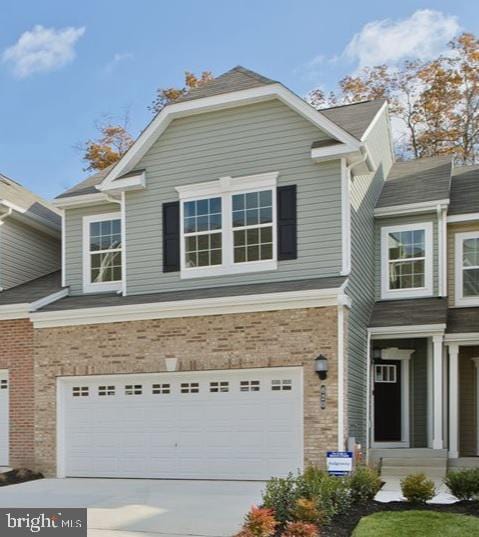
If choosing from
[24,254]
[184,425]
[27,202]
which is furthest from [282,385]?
[27,202]

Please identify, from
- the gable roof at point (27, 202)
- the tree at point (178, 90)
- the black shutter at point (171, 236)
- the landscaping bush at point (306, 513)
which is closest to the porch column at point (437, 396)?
the black shutter at point (171, 236)

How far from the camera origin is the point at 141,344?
14.1 metres

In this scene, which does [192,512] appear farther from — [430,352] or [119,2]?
[119,2]

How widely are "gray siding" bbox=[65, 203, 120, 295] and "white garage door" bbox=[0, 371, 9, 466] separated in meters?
2.49

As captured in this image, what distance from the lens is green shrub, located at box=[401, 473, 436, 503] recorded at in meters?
9.33

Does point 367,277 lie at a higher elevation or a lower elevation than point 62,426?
higher

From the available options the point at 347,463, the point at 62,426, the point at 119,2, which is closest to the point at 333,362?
the point at 347,463

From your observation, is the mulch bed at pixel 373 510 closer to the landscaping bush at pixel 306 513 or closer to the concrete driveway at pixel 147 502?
the landscaping bush at pixel 306 513

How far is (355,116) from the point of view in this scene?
53.5 feet

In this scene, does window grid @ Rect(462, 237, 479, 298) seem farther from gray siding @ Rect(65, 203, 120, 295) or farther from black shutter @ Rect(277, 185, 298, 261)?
gray siding @ Rect(65, 203, 120, 295)

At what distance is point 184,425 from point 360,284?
4.54 meters

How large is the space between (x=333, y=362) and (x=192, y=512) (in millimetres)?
3893

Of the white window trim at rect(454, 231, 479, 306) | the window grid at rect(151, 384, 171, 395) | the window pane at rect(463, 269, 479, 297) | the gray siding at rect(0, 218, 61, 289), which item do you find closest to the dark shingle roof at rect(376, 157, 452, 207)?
the white window trim at rect(454, 231, 479, 306)

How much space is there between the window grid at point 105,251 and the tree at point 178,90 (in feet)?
42.1
